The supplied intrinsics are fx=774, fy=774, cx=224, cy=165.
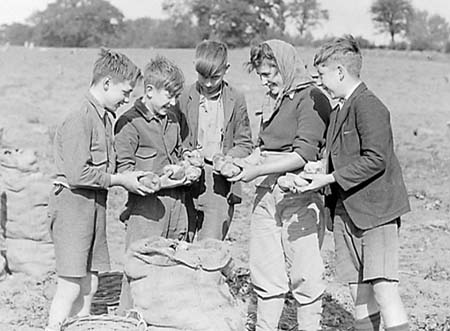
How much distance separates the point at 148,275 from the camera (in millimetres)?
3926

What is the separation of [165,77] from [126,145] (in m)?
0.42

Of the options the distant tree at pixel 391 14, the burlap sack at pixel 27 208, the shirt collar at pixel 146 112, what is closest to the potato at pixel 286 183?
the shirt collar at pixel 146 112

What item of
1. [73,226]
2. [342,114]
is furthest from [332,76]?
[73,226]

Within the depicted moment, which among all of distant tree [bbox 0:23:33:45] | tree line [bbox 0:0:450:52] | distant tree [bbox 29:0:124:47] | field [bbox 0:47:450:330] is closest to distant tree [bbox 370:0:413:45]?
tree line [bbox 0:0:450:52]

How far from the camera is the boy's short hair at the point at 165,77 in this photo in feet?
13.5

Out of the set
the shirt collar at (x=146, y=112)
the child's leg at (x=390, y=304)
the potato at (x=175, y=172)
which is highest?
the shirt collar at (x=146, y=112)

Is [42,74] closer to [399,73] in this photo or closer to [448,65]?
[399,73]

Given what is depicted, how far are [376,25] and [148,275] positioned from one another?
199ft

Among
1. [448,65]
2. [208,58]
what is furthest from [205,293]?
[448,65]

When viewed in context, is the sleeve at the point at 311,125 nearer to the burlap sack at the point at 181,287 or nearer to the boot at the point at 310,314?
the burlap sack at the point at 181,287

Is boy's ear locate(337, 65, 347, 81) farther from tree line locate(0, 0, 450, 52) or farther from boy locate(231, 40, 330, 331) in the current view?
tree line locate(0, 0, 450, 52)

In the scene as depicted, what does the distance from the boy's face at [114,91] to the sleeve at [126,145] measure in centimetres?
15

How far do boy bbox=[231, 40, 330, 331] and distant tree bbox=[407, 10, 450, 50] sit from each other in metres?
49.9

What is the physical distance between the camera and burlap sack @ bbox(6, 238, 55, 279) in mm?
6082
